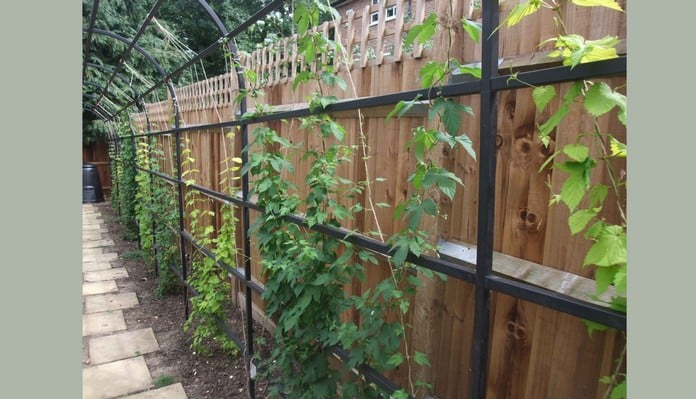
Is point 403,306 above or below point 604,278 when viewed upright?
below

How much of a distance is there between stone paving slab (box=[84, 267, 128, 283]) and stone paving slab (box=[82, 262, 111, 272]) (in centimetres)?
12

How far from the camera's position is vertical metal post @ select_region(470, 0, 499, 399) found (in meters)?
1.04

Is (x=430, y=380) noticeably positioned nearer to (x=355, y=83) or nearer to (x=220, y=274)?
(x=355, y=83)

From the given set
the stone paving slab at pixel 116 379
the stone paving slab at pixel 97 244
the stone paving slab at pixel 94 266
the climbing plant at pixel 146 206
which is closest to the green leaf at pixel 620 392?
the stone paving slab at pixel 116 379

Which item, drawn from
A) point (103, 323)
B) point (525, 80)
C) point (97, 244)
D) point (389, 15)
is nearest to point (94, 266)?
point (97, 244)

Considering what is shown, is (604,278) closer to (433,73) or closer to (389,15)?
(433,73)

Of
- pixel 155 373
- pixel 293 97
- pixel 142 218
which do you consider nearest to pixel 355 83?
pixel 293 97

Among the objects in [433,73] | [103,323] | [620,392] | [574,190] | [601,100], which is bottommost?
[103,323]

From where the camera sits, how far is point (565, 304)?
0.90 meters

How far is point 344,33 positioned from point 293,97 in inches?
24.4

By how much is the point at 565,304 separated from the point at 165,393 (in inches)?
108

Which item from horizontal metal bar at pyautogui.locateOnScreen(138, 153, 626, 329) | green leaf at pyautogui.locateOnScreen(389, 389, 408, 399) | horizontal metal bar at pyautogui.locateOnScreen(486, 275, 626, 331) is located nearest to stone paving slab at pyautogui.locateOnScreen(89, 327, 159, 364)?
horizontal metal bar at pyautogui.locateOnScreen(138, 153, 626, 329)

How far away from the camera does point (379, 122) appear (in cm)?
189

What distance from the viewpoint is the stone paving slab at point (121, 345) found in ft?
11.0
